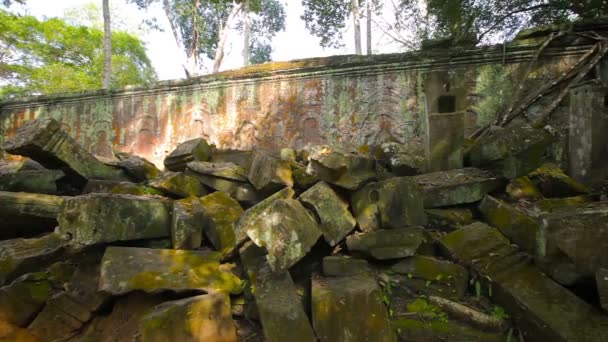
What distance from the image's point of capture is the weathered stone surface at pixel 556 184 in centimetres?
282

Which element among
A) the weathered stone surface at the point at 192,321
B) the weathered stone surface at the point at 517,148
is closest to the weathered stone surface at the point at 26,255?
the weathered stone surface at the point at 192,321

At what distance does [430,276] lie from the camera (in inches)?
82.2

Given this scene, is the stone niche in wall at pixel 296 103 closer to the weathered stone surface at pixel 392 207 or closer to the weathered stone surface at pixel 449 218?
the weathered stone surface at pixel 449 218

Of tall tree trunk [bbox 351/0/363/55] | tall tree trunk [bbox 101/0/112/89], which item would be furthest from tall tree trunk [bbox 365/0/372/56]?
tall tree trunk [bbox 101/0/112/89]

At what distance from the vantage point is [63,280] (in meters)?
2.25

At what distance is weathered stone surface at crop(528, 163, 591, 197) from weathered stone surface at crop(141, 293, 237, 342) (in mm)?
2860

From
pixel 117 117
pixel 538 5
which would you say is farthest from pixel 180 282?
pixel 538 5

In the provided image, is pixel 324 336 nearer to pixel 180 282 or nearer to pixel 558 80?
pixel 180 282

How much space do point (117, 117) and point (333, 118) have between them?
171 inches

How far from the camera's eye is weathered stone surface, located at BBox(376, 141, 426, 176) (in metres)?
3.13

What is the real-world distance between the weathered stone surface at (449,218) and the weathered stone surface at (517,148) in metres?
0.48

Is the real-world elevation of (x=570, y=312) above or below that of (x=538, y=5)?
below

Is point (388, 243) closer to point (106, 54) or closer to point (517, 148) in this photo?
point (517, 148)

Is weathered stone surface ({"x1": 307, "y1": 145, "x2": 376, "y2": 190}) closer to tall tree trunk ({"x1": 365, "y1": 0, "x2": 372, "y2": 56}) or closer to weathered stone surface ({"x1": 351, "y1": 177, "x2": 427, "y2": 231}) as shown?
weathered stone surface ({"x1": 351, "y1": 177, "x2": 427, "y2": 231})
